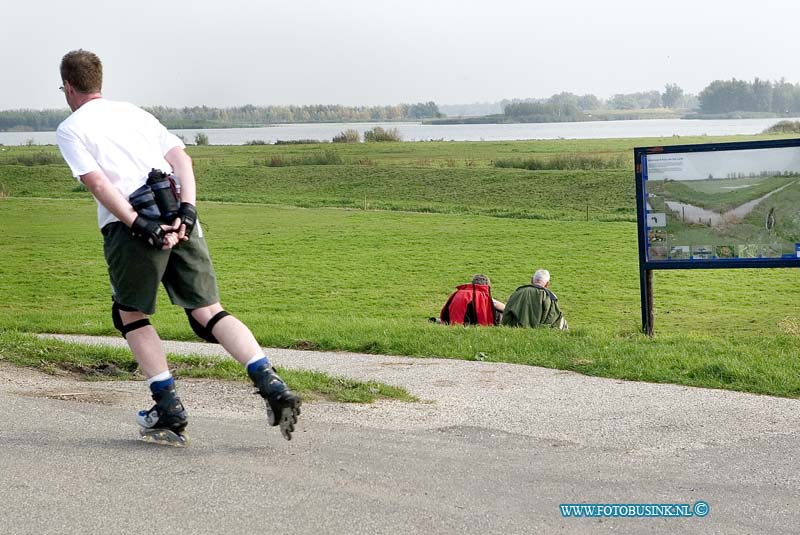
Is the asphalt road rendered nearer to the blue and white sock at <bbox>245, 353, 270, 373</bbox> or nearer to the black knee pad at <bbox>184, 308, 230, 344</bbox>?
the blue and white sock at <bbox>245, 353, 270, 373</bbox>

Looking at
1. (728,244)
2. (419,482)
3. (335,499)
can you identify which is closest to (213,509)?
(335,499)

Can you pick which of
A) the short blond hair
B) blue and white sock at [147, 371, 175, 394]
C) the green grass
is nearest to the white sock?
blue and white sock at [147, 371, 175, 394]

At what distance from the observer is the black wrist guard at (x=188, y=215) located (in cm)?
600

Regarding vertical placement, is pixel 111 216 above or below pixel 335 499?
above

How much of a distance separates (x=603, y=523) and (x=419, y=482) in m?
0.96

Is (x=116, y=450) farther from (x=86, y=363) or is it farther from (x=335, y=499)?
(x=86, y=363)

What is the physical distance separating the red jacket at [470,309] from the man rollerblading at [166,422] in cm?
805

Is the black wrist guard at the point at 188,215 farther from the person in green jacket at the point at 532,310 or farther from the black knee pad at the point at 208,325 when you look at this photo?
the person in green jacket at the point at 532,310

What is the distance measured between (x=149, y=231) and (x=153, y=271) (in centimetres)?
26

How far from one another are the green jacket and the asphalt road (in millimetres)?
5205

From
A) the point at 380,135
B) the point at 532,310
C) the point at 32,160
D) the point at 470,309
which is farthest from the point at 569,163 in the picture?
the point at 380,135

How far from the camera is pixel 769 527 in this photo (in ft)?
15.9

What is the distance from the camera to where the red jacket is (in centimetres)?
1415

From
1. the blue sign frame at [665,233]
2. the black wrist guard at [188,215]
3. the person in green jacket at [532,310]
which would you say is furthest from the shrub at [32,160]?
the black wrist guard at [188,215]
